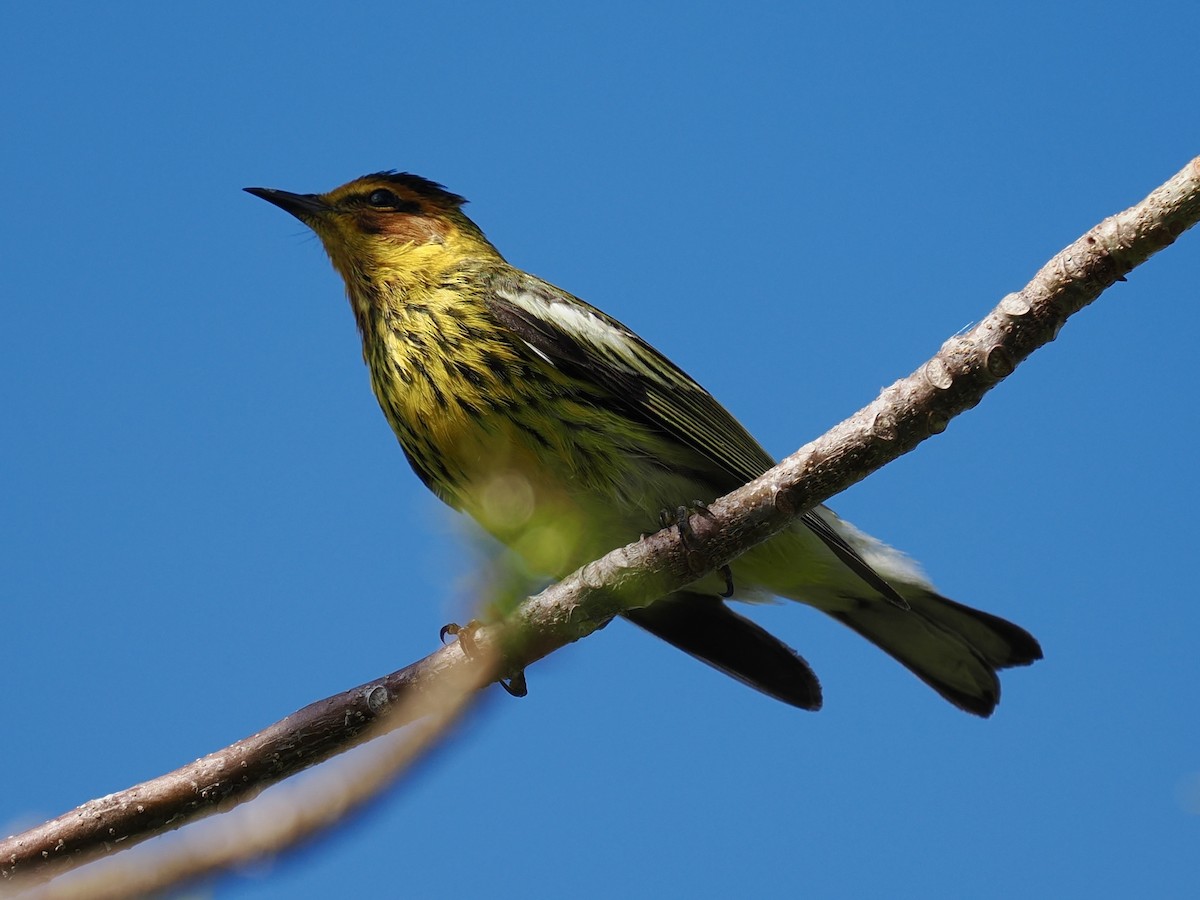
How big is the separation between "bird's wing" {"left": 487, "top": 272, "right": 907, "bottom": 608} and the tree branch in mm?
880

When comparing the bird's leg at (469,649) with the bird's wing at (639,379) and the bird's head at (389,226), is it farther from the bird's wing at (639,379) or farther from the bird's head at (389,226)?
the bird's head at (389,226)

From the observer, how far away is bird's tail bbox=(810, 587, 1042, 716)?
18.0ft

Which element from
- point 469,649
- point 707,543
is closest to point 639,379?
point 707,543

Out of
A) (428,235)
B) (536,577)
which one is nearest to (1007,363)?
(536,577)

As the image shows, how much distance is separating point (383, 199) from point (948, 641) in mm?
Result: 3539

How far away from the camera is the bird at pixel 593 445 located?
4742 millimetres

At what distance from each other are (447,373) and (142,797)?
6.56 ft

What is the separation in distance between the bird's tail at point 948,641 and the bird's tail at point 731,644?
0.38 metres

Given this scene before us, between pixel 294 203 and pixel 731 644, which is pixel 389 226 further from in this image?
pixel 731 644

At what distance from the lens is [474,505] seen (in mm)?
4996

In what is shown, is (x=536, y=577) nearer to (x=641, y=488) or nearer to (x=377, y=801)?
(x=377, y=801)

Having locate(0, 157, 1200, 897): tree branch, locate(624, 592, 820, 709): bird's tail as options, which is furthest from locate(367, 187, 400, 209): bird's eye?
locate(0, 157, 1200, 897): tree branch

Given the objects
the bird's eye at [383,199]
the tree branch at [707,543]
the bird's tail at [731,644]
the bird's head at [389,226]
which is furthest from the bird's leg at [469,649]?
the bird's eye at [383,199]

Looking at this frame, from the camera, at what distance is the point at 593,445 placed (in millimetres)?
4723
